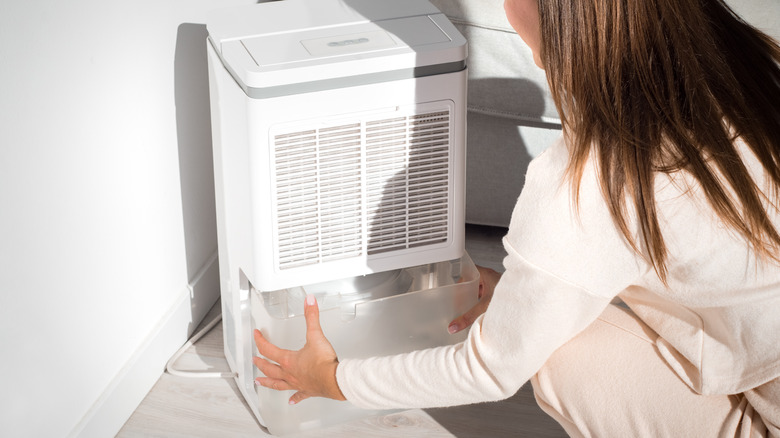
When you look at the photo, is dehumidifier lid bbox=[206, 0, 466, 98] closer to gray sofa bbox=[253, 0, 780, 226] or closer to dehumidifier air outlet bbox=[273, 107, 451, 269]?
dehumidifier air outlet bbox=[273, 107, 451, 269]

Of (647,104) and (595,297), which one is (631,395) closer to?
(595,297)

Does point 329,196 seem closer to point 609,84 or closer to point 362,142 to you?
point 362,142

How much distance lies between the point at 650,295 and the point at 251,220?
1.62 ft

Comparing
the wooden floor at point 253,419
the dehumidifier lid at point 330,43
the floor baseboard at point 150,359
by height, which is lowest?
the wooden floor at point 253,419

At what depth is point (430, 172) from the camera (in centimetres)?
117

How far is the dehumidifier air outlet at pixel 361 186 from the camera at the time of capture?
1.10 meters

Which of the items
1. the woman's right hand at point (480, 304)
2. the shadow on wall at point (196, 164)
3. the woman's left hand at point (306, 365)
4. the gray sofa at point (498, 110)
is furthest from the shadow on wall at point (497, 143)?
the woman's left hand at point (306, 365)

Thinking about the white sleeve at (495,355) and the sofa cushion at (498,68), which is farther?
the sofa cushion at (498,68)

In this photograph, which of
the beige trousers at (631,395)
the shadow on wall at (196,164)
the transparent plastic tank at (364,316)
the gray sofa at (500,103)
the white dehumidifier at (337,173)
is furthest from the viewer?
the gray sofa at (500,103)

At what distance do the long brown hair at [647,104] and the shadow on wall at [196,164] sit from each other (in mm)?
663

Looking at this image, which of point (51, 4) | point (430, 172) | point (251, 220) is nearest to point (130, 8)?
point (51, 4)

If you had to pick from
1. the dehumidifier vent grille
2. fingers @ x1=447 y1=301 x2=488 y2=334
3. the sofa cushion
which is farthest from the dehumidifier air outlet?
the sofa cushion

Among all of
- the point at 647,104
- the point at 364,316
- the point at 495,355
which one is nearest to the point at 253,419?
the point at 364,316

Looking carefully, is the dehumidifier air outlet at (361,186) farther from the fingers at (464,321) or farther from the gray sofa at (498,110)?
the gray sofa at (498,110)
